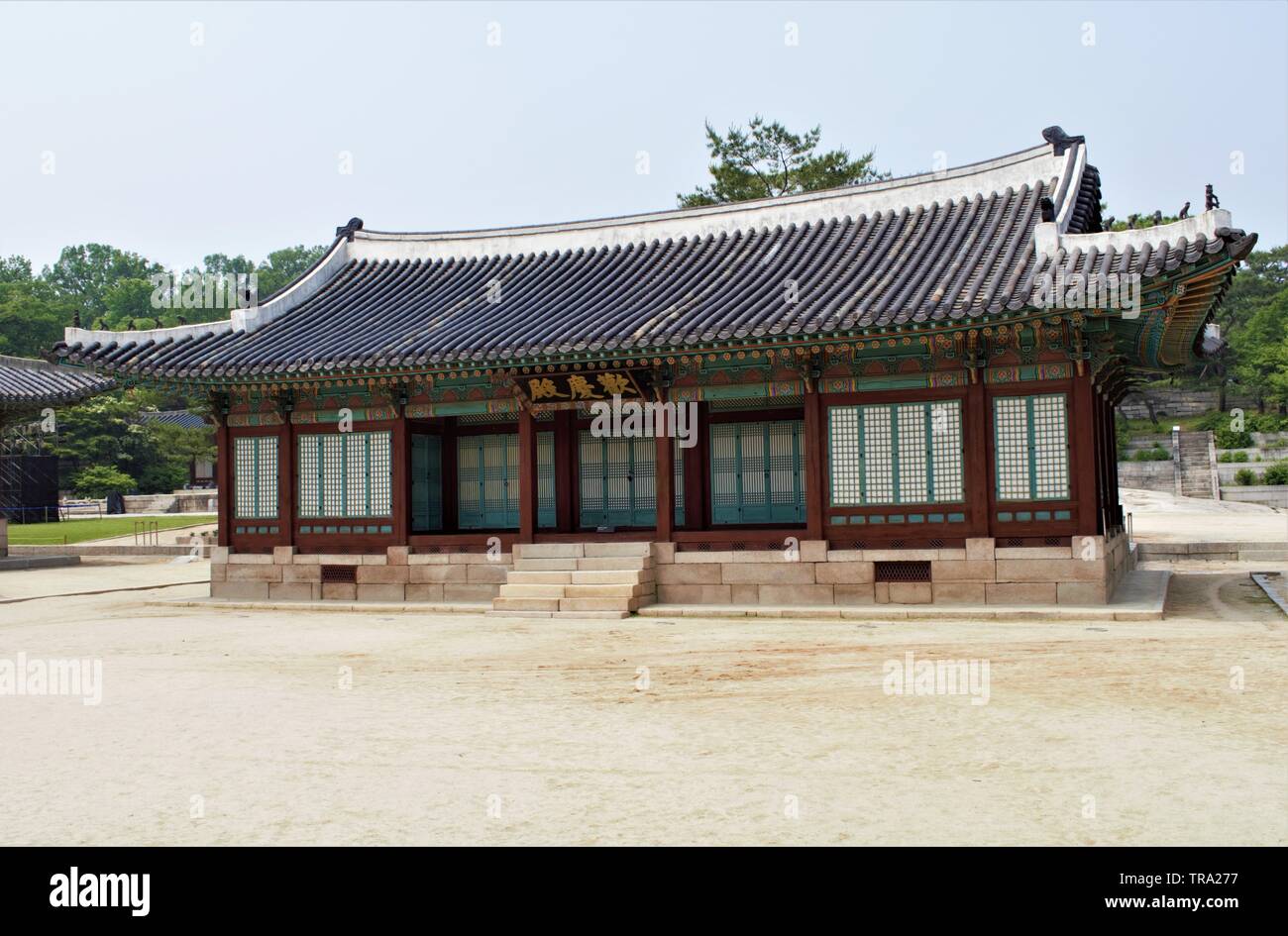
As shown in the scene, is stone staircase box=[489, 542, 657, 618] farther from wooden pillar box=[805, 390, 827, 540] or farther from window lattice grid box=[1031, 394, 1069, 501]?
→ window lattice grid box=[1031, 394, 1069, 501]

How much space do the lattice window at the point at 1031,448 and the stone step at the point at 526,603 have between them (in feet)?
24.3

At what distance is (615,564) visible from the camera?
19281 millimetres

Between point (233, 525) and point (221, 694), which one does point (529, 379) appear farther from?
point (221, 694)

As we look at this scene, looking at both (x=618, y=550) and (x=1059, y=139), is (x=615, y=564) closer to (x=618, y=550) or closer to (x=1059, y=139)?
(x=618, y=550)

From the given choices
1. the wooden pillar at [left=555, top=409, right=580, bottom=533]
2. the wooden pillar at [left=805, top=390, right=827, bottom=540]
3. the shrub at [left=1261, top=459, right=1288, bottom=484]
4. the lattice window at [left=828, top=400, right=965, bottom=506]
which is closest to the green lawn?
the wooden pillar at [left=555, top=409, right=580, bottom=533]

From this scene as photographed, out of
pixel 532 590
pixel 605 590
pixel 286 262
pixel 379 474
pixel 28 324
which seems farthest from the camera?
pixel 286 262

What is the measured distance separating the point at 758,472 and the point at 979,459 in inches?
187

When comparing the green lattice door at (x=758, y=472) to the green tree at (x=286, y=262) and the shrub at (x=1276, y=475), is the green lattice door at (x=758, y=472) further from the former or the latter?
the green tree at (x=286, y=262)

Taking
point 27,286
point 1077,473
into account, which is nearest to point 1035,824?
point 1077,473

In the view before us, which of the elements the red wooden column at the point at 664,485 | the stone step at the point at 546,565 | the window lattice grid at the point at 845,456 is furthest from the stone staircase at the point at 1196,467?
the stone step at the point at 546,565

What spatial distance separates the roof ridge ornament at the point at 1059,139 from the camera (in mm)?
19750

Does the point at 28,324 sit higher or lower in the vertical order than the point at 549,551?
higher

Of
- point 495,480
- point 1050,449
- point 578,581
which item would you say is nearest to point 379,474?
point 495,480

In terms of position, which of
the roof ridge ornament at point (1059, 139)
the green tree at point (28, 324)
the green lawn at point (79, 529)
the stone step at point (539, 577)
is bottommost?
the stone step at point (539, 577)
